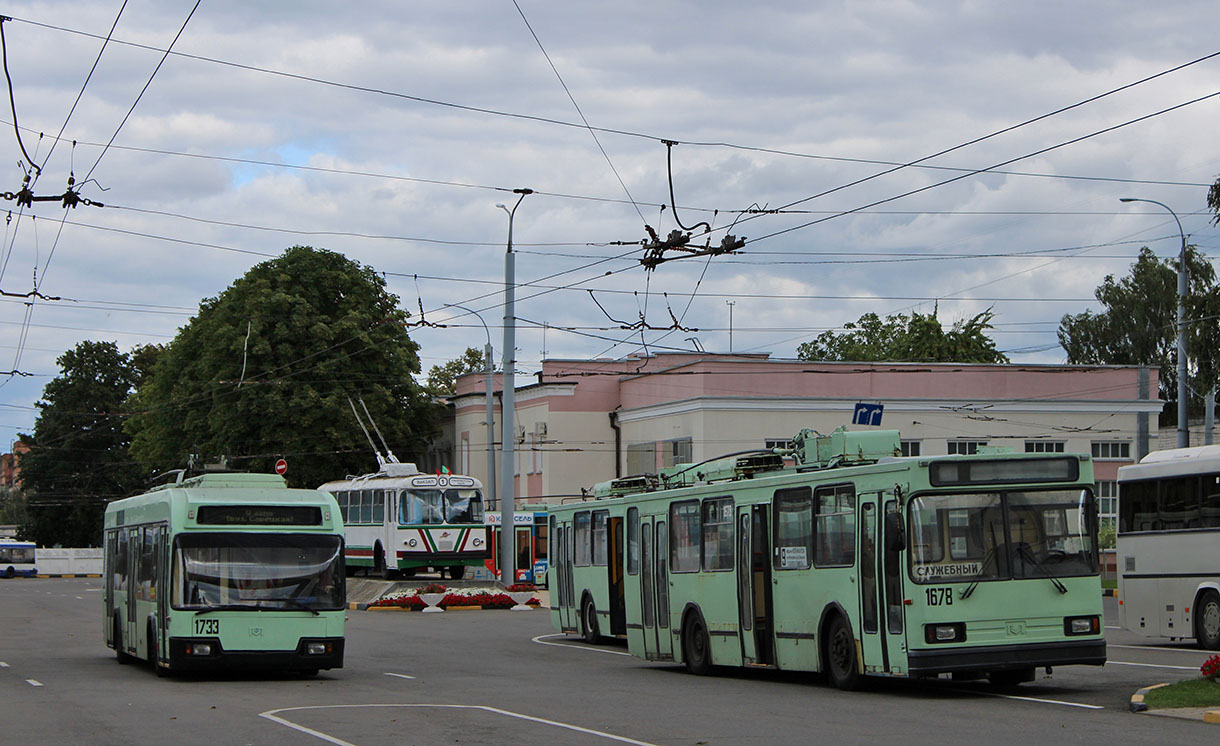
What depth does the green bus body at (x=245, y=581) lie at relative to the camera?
1927 cm

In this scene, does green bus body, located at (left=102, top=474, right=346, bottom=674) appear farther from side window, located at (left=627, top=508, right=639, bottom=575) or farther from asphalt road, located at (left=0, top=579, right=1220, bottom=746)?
side window, located at (left=627, top=508, right=639, bottom=575)

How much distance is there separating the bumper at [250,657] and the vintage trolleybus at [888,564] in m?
4.89

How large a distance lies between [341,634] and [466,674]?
200 centimetres

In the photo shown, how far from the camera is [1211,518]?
2219 centimetres

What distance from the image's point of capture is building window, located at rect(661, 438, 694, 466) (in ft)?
181

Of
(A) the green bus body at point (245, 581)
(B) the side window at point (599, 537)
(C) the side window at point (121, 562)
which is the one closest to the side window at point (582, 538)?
(B) the side window at point (599, 537)

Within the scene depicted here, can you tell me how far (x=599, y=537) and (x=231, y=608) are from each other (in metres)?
8.04

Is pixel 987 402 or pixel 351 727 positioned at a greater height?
pixel 987 402

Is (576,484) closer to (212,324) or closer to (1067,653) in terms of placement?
(212,324)

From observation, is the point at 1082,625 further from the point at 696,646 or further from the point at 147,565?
the point at 147,565

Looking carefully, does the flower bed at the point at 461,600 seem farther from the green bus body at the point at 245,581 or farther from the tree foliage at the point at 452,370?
the tree foliage at the point at 452,370

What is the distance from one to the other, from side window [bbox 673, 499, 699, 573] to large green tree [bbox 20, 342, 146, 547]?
7509 centimetres

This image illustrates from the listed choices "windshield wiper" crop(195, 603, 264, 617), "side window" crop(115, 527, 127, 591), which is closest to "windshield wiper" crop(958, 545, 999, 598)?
"windshield wiper" crop(195, 603, 264, 617)

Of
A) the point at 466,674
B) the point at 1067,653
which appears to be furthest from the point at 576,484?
the point at 1067,653
